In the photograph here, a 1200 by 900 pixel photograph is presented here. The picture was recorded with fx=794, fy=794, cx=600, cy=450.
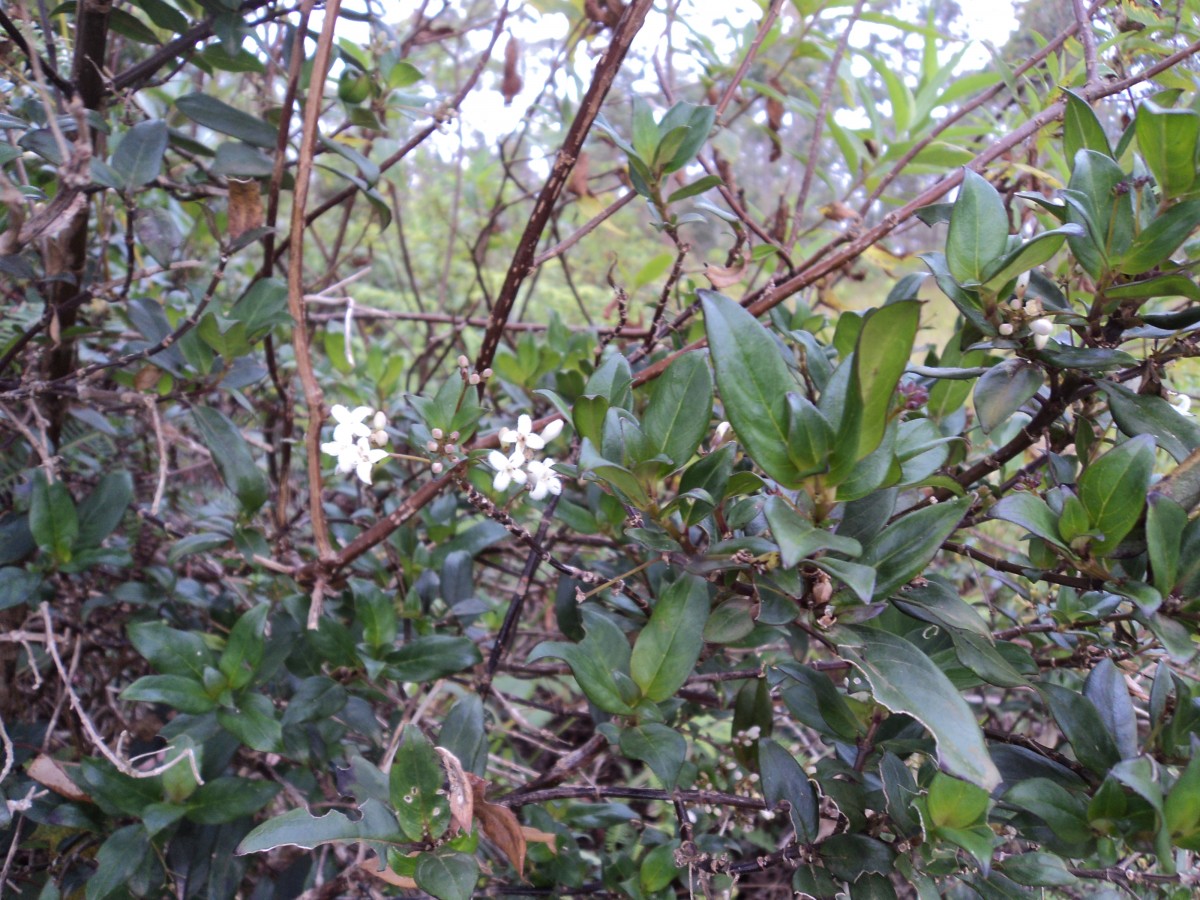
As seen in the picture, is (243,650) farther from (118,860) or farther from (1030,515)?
(1030,515)

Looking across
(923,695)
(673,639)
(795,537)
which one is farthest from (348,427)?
(923,695)

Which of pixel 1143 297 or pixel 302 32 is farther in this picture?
pixel 302 32

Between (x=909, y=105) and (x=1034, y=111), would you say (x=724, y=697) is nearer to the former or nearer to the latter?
(x=1034, y=111)

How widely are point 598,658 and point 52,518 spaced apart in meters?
0.85

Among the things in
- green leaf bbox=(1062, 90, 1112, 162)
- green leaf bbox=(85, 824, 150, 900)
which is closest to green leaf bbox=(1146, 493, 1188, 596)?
green leaf bbox=(1062, 90, 1112, 162)

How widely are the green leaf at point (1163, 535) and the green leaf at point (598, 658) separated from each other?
524 millimetres

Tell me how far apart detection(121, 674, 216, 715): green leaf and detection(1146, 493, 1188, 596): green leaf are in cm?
110

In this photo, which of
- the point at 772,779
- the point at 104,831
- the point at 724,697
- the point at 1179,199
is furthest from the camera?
the point at 724,697

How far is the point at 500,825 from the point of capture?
0.83m

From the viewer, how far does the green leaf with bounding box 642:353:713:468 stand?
0.78 meters

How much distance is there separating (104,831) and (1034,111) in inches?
68.8

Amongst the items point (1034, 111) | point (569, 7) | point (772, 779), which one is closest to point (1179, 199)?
point (1034, 111)

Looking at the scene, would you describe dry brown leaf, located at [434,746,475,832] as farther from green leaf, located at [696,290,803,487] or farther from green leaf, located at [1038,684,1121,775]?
green leaf, located at [1038,684,1121,775]

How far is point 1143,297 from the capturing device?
76 centimetres
